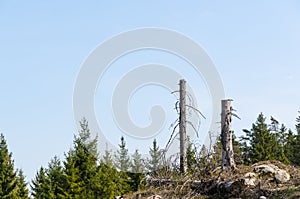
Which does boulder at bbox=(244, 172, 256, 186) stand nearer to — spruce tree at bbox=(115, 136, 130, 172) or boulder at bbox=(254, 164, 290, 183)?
boulder at bbox=(254, 164, 290, 183)

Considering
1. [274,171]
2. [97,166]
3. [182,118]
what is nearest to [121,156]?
[97,166]

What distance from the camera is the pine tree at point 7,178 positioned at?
28.9m

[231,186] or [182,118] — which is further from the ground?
[182,118]

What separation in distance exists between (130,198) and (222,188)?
A: 2629 millimetres

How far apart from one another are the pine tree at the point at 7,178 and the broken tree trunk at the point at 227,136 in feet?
72.0

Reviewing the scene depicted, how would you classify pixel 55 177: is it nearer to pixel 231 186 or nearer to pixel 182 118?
pixel 182 118

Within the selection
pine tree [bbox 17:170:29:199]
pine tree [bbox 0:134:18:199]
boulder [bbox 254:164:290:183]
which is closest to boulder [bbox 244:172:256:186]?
boulder [bbox 254:164:290:183]

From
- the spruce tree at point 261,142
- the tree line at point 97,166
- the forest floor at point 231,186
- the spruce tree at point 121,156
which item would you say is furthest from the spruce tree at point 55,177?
the forest floor at point 231,186

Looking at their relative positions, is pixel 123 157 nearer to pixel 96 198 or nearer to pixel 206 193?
pixel 96 198

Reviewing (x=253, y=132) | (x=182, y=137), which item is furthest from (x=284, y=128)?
(x=182, y=137)

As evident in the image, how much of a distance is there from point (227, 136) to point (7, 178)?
22.6 metres

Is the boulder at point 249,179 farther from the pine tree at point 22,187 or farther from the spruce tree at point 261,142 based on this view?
the pine tree at point 22,187

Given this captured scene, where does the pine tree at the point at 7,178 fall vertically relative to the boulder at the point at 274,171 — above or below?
above

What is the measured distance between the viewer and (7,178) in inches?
1156
